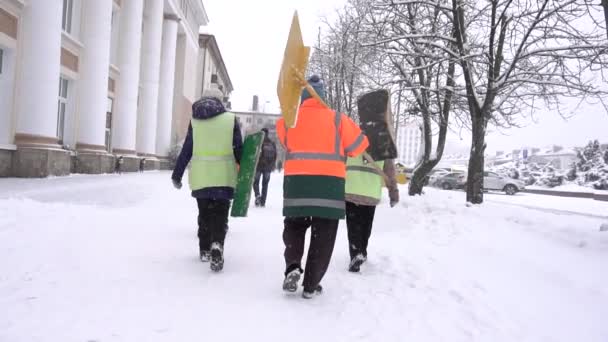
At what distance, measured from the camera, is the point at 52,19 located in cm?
1195

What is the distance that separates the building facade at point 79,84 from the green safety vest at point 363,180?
10845 millimetres

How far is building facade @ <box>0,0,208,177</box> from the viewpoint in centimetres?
1168

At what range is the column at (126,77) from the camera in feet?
65.7

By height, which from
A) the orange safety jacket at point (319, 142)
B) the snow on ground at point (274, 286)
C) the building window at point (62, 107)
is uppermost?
the building window at point (62, 107)

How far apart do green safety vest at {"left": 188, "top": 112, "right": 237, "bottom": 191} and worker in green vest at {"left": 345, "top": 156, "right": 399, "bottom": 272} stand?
48.3 inches

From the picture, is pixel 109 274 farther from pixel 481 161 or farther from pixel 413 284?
pixel 481 161

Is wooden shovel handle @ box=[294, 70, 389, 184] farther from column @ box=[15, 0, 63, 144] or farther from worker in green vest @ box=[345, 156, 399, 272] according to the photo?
column @ box=[15, 0, 63, 144]

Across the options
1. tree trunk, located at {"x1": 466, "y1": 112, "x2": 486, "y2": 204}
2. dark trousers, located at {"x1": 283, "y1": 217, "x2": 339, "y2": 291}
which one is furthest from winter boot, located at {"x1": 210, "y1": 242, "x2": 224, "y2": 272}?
tree trunk, located at {"x1": 466, "y1": 112, "x2": 486, "y2": 204}

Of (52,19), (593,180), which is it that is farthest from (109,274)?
(593,180)

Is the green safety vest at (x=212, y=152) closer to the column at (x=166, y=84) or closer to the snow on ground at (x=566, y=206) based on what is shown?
the snow on ground at (x=566, y=206)

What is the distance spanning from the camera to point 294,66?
331 cm

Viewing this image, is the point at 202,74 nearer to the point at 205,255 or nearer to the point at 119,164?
the point at 119,164

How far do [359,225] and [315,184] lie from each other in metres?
1.26

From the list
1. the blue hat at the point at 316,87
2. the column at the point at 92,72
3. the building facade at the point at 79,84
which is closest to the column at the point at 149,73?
the building facade at the point at 79,84
